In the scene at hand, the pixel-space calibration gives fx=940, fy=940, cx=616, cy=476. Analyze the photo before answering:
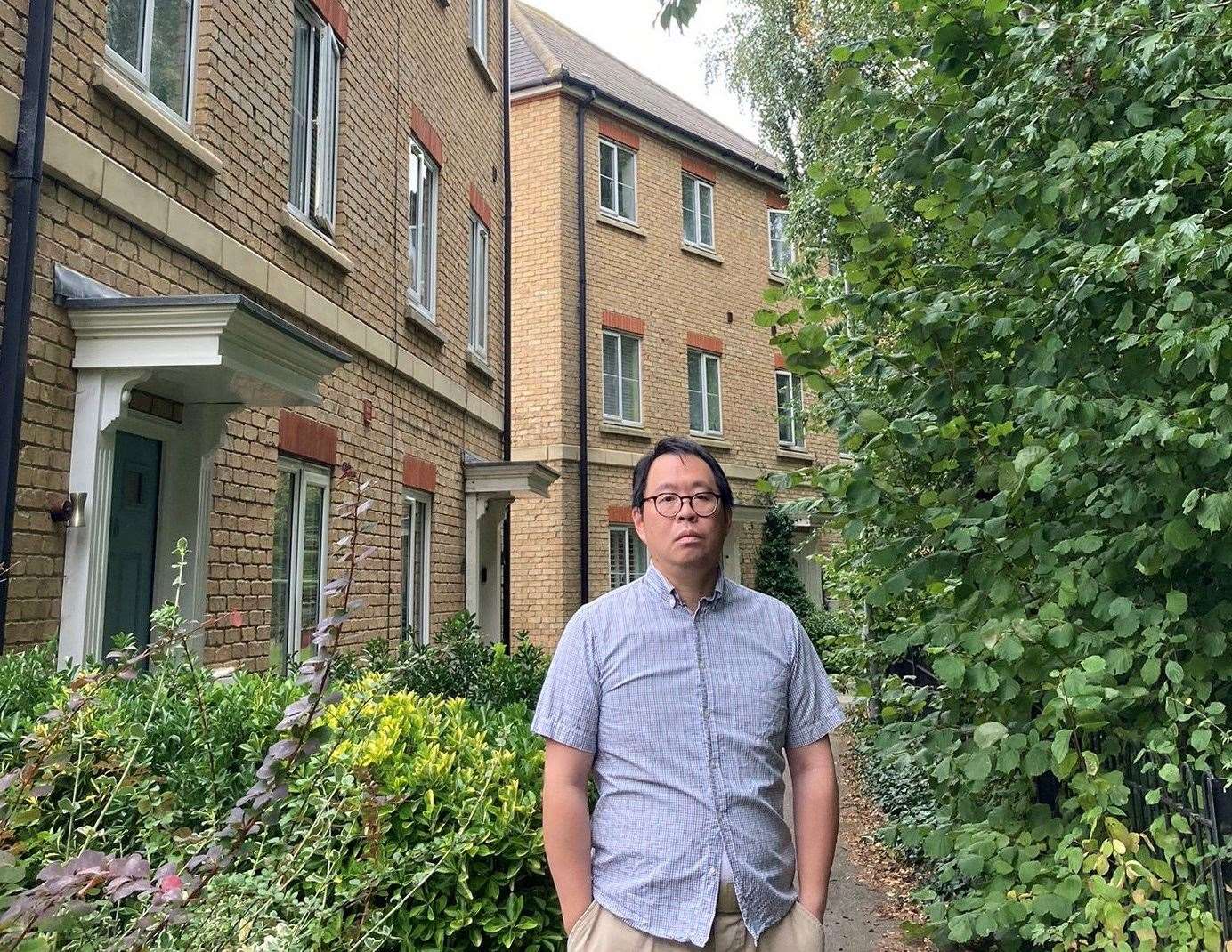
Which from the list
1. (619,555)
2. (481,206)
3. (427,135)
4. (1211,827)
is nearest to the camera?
→ (1211,827)

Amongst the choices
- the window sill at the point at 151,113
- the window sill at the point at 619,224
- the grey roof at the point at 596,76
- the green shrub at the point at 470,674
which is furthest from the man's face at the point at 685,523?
the window sill at the point at 619,224

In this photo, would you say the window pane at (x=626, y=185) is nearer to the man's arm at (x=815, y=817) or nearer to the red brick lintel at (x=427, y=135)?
the red brick lintel at (x=427, y=135)

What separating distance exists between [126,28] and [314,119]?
215 centimetres

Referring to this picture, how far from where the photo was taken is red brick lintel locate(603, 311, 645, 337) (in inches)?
622

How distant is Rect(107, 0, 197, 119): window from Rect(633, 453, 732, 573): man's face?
4.28 meters

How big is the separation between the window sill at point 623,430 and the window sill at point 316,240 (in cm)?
816

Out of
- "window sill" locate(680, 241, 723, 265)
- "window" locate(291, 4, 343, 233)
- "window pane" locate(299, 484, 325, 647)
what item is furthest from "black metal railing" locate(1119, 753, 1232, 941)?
"window sill" locate(680, 241, 723, 265)

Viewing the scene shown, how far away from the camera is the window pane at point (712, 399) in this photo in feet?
58.0

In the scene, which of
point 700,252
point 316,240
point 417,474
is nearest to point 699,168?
point 700,252

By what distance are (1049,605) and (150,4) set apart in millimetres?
5526

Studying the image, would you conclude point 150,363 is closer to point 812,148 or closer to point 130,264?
point 130,264

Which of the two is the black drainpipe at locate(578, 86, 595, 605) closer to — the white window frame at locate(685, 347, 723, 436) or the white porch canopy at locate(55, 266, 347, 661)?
the white window frame at locate(685, 347, 723, 436)

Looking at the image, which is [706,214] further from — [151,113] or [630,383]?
[151,113]

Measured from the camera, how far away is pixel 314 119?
7.21 metres
